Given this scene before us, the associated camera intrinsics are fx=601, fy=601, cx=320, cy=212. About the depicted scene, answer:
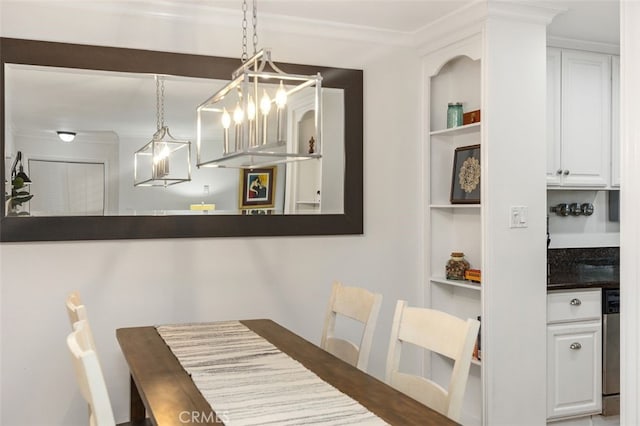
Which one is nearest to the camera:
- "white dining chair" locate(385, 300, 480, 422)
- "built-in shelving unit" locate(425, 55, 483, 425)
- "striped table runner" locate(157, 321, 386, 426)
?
"striped table runner" locate(157, 321, 386, 426)

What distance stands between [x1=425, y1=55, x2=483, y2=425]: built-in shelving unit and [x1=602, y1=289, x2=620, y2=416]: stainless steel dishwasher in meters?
0.75

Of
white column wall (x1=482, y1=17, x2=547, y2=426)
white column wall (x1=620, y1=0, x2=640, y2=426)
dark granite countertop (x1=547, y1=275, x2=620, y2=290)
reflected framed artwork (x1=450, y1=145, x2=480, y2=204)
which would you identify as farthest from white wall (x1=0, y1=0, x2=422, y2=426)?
white column wall (x1=620, y1=0, x2=640, y2=426)

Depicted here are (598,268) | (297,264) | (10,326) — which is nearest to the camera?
(10,326)

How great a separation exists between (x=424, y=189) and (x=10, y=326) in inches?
96.9

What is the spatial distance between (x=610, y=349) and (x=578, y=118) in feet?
4.86

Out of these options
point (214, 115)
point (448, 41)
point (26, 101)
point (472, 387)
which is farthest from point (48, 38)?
point (472, 387)

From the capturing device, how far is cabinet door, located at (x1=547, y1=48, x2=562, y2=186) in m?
3.86

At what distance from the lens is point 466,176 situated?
3584 mm

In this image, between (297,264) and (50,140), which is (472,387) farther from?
(50,140)

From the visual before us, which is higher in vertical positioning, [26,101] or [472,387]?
[26,101]

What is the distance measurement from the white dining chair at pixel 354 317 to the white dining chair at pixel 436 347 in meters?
0.23

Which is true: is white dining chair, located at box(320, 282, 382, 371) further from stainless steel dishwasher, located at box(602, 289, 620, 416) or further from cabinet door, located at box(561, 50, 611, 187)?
cabinet door, located at box(561, 50, 611, 187)

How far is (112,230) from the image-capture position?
10.3 ft

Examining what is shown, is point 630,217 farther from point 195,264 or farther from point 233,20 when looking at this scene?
point 233,20
